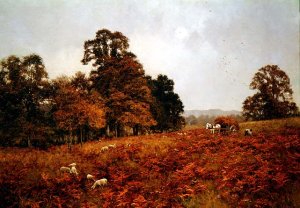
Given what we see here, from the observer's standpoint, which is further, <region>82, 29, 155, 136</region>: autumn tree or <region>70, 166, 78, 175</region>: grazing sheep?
<region>82, 29, 155, 136</region>: autumn tree

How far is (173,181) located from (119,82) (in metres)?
25.2

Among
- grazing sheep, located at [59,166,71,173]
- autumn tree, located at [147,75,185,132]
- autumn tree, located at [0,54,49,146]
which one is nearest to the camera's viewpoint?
grazing sheep, located at [59,166,71,173]

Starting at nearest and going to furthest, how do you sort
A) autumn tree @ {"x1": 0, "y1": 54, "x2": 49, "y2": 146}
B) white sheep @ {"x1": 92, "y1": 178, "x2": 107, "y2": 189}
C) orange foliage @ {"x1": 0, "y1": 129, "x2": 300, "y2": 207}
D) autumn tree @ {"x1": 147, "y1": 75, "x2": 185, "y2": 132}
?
orange foliage @ {"x1": 0, "y1": 129, "x2": 300, "y2": 207}
white sheep @ {"x1": 92, "y1": 178, "x2": 107, "y2": 189}
autumn tree @ {"x1": 0, "y1": 54, "x2": 49, "y2": 146}
autumn tree @ {"x1": 147, "y1": 75, "x2": 185, "y2": 132}

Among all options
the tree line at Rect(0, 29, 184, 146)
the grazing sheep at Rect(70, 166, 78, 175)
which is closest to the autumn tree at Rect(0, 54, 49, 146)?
the tree line at Rect(0, 29, 184, 146)

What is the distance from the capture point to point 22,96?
33969 mm

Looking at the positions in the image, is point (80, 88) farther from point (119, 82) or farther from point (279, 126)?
point (279, 126)

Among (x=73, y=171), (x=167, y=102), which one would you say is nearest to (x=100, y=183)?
(x=73, y=171)

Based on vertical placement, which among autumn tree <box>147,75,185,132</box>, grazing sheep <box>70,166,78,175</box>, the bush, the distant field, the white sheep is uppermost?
autumn tree <box>147,75,185,132</box>

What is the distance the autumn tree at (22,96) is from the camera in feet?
107

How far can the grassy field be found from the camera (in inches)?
337

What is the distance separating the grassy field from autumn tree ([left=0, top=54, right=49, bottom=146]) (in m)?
20.3

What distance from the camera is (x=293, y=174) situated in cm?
947

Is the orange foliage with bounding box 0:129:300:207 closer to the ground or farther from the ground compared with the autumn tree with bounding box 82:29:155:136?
closer to the ground

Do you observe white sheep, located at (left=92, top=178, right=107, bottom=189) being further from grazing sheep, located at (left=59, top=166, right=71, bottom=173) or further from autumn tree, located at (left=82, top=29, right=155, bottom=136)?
autumn tree, located at (left=82, top=29, right=155, bottom=136)
